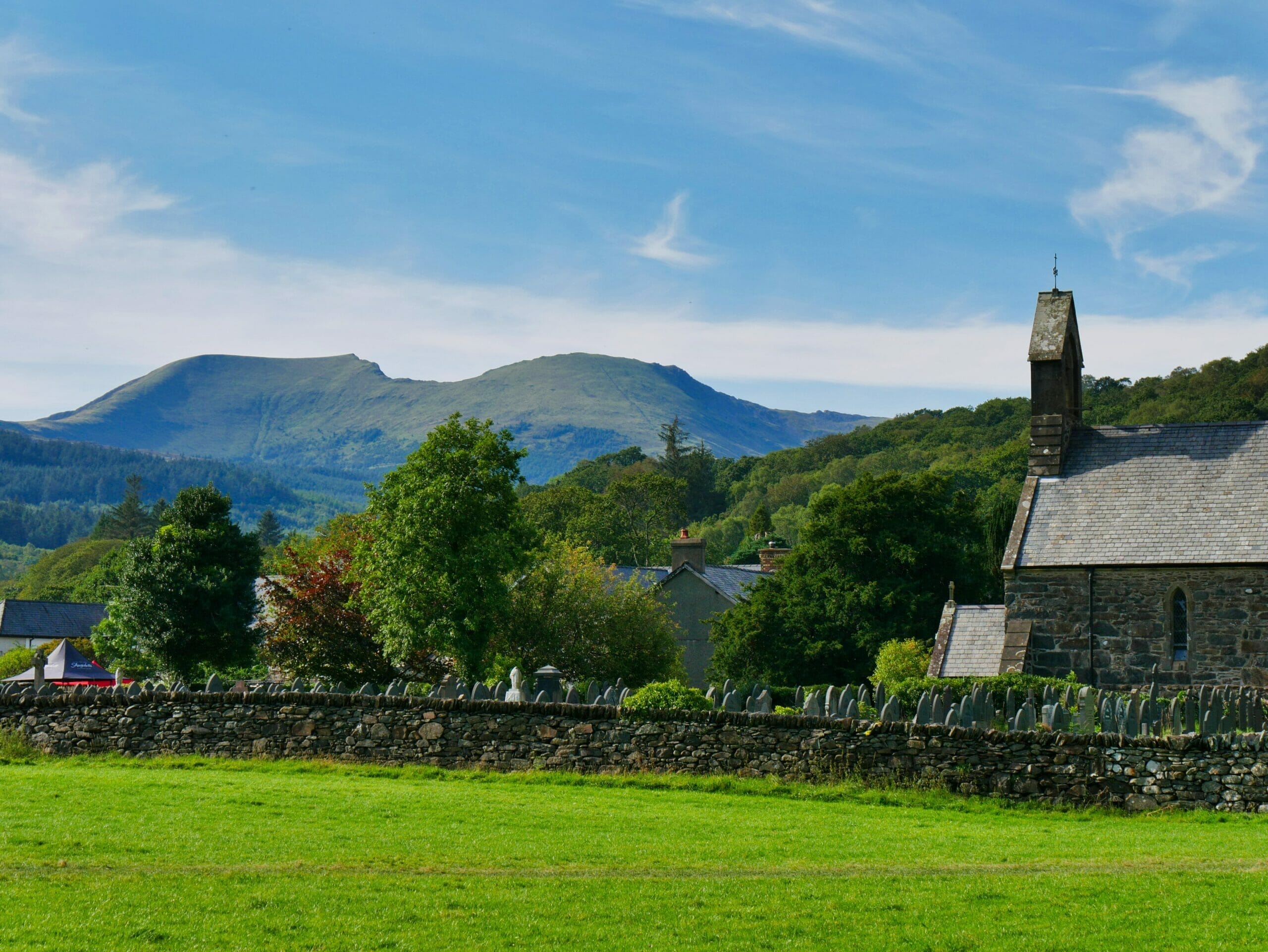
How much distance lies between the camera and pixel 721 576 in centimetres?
6456

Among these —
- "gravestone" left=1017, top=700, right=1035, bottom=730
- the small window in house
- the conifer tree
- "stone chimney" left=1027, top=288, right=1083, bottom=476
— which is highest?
"stone chimney" left=1027, top=288, right=1083, bottom=476

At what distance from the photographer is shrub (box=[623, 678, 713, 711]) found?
20.6 m

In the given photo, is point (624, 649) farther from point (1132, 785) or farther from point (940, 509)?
point (1132, 785)

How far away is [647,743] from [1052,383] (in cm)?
1771

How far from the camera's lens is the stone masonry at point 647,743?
56.9 ft

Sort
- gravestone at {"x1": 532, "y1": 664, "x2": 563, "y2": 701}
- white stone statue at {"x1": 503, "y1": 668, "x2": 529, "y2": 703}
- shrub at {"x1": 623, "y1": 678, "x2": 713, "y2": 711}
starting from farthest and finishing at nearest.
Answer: gravestone at {"x1": 532, "y1": 664, "x2": 563, "y2": 701}, white stone statue at {"x1": 503, "y1": 668, "x2": 529, "y2": 703}, shrub at {"x1": 623, "y1": 678, "x2": 713, "y2": 711}

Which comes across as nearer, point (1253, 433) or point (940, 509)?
point (1253, 433)

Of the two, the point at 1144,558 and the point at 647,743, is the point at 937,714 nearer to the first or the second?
the point at 647,743

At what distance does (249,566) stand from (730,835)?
32.2 metres

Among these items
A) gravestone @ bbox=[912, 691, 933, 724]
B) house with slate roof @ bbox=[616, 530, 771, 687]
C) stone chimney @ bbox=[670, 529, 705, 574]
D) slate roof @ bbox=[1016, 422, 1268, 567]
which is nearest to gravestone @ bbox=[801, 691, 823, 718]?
gravestone @ bbox=[912, 691, 933, 724]

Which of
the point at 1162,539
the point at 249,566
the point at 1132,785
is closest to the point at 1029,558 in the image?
the point at 1162,539

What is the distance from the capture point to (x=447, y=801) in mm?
16359

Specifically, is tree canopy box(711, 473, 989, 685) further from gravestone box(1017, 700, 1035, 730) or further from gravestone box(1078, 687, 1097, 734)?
gravestone box(1017, 700, 1035, 730)

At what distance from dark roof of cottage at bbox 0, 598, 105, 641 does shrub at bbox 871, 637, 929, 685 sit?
66968 millimetres
